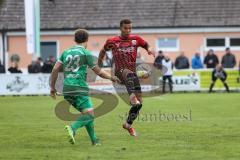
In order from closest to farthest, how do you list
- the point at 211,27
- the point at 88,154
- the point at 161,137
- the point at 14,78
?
1. the point at 88,154
2. the point at 161,137
3. the point at 14,78
4. the point at 211,27

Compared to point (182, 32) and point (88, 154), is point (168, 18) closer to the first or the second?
point (182, 32)

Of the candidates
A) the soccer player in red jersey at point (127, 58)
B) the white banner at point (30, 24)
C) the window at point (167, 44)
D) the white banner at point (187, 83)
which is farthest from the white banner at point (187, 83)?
the soccer player in red jersey at point (127, 58)

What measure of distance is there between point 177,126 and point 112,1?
1193 inches

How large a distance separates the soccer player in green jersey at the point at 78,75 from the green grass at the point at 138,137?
44 cm

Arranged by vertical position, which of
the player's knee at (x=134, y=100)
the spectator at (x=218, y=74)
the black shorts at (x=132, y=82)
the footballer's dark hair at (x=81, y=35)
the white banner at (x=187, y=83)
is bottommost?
the white banner at (x=187, y=83)

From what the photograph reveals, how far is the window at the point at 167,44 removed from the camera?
44.6 m

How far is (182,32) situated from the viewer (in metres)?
44.3

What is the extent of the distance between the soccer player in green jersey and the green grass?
438mm

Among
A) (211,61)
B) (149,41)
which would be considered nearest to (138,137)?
(211,61)

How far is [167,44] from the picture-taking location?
44.7 metres

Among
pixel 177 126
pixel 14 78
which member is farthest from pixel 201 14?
pixel 177 126

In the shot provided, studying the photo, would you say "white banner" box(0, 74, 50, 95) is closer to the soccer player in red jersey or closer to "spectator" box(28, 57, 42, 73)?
"spectator" box(28, 57, 42, 73)

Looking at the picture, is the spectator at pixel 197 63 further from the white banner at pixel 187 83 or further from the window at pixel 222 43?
the window at pixel 222 43

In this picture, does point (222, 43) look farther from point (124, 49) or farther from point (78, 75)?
point (78, 75)
